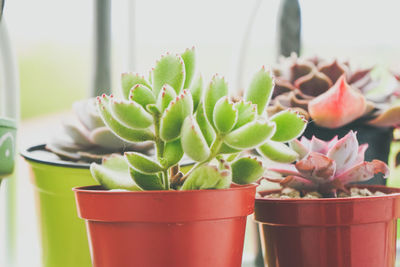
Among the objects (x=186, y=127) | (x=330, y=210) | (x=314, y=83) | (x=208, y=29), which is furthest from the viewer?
(x=208, y=29)

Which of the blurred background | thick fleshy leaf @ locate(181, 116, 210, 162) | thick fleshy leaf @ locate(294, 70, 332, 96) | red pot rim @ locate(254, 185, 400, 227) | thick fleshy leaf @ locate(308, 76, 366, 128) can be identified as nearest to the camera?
thick fleshy leaf @ locate(181, 116, 210, 162)

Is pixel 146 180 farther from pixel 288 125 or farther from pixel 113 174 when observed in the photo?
pixel 288 125

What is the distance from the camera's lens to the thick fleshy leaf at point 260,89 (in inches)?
19.0

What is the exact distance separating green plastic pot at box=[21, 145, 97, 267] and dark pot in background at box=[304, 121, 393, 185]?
0.35 meters

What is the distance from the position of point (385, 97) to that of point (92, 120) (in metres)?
0.50

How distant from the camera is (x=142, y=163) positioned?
1.44 ft

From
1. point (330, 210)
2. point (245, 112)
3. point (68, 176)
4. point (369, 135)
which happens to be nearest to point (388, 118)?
point (369, 135)

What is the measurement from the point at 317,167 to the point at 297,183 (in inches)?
1.6

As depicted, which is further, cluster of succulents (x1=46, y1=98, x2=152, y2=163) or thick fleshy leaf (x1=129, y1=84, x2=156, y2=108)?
cluster of succulents (x1=46, y1=98, x2=152, y2=163)

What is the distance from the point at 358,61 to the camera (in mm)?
863

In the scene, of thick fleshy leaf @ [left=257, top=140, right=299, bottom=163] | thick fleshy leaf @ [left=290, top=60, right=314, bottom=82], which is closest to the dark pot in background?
thick fleshy leaf @ [left=290, top=60, right=314, bottom=82]

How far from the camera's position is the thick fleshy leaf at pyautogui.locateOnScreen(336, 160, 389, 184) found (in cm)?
58

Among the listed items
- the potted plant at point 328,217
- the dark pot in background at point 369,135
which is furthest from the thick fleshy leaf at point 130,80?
the dark pot in background at point 369,135

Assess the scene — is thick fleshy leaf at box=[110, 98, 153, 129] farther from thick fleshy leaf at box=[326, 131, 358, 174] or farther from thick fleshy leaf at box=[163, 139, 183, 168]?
thick fleshy leaf at box=[326, 131, 358, 174]
